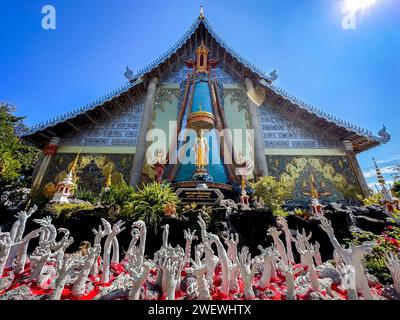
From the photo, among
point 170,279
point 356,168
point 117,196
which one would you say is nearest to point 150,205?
point 117,196

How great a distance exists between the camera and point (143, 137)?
1320 centimetres

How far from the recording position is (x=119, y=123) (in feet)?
46.8

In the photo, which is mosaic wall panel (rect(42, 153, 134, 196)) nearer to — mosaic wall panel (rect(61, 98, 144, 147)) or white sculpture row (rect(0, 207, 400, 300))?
mosaic wall panel (rect(61, 98, 144, 147))

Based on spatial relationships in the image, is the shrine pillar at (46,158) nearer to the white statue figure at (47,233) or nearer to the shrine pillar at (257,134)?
the white statue figure at (47,233)

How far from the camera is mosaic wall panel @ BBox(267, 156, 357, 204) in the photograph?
11.6 meters

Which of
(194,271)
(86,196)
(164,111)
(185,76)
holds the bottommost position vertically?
(194,271)

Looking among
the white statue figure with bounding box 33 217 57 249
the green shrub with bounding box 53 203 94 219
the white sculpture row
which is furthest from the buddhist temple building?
the white sculpture row

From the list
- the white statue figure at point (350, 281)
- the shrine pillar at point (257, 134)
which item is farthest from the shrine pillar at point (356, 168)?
the white statue figure at point (350, 281)

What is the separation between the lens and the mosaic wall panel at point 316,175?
→ 11.6 m

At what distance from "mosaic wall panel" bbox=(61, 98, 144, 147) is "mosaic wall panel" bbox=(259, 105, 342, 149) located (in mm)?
8668

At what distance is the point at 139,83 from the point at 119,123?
3.36 metres

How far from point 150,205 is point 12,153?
9.95m

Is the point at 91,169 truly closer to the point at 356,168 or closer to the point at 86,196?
the point at 86,196
